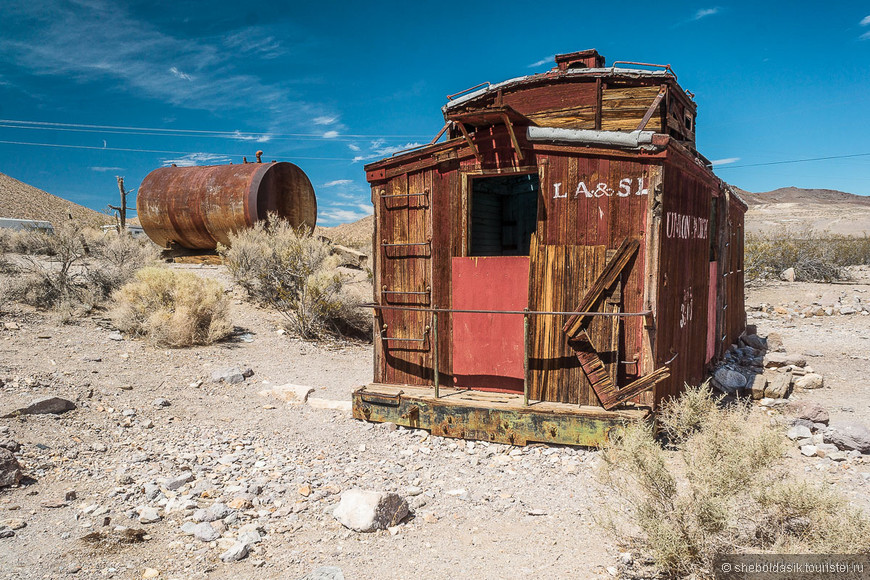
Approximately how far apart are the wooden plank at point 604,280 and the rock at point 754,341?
23.8 feet

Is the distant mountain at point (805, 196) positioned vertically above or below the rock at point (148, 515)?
above

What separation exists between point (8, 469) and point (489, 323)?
4.87 meters

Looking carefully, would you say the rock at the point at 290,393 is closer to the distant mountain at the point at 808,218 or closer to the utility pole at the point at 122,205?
the utility pole at the point at 122,205

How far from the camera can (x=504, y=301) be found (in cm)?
640

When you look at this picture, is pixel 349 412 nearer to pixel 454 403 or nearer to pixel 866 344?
pixel 454 403

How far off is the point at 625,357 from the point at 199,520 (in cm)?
431

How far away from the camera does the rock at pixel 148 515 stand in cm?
433

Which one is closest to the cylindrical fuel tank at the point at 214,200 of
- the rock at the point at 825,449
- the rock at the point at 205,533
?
the rock at the point at 205,533

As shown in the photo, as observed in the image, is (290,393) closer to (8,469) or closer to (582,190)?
(8,469)

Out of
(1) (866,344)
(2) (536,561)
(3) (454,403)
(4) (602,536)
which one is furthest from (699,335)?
(1) (866,344)

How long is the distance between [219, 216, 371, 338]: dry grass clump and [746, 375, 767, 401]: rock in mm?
7232

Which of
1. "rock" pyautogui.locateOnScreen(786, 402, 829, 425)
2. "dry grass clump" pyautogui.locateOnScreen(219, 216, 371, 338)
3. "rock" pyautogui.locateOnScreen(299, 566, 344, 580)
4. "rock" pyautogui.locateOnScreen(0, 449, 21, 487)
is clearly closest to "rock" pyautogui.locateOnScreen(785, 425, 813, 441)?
"rock" pyautogui.locateOnScreen(786, 402, 829, 425)

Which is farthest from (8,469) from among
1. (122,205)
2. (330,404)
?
(122,205)

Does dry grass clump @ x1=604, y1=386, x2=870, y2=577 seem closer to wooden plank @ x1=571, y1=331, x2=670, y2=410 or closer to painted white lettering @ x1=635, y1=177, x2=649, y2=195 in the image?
wooden plank @ x1=571, y1=331, x2=670, y2=410
